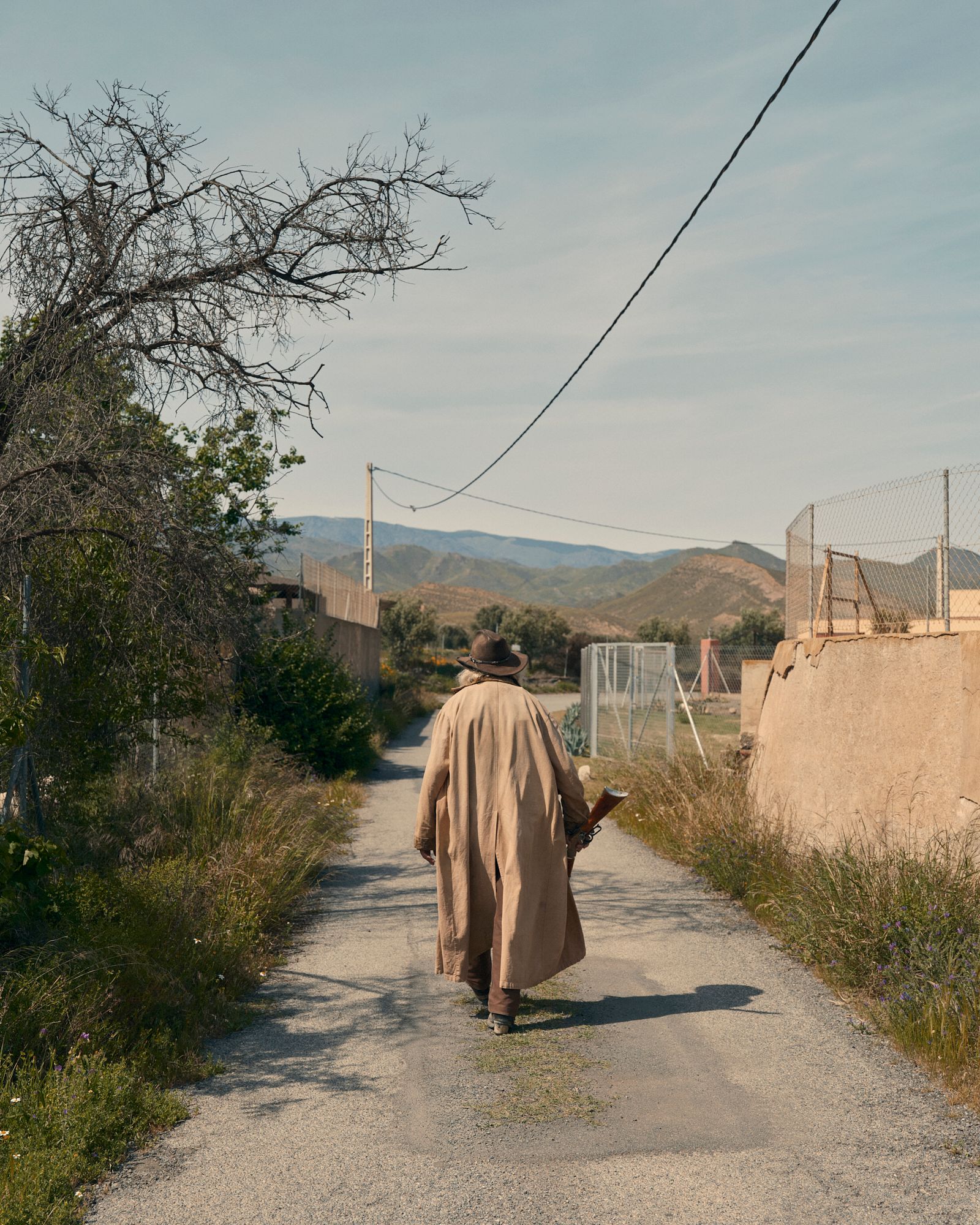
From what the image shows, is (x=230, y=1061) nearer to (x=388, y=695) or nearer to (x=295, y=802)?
(x=295, y=802)

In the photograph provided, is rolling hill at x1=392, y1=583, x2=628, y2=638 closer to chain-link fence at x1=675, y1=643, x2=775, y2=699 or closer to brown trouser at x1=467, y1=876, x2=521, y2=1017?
chain-link fence at x1=675, y1=643, x2=775, y2=699

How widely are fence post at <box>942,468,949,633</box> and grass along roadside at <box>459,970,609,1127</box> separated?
373 centimetres

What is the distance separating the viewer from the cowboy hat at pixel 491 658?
5395 millimetres

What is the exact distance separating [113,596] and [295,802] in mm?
4194

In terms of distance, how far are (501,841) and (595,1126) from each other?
1422 millimetres

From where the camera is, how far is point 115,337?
6.68 meters

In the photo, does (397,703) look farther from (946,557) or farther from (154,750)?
(946,557)

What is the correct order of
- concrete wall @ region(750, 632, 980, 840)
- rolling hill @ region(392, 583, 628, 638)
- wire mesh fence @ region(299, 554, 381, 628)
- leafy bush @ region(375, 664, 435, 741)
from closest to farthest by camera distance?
concrete wall @ region(750, 632, 980, 840) < wire mesh fence @ region(299, 554, 381, 628) < leafy bush @ region(375, 664, 435, 741) < rolling hill @ region(392, 583, 628, 638)

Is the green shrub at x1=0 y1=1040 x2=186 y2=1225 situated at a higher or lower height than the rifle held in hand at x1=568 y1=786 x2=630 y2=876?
lower

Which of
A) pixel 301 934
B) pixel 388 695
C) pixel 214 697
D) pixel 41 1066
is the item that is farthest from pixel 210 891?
pixel 388 695

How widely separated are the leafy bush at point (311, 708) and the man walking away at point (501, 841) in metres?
8.38

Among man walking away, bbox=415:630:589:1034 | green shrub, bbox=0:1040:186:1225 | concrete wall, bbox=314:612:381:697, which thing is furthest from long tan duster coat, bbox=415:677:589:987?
concrete wall, bbox=314:612:381:697

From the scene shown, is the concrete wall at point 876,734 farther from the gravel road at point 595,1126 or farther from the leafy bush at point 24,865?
the leafy bush at point 24,865

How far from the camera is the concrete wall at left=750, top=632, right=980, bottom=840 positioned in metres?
6.59
